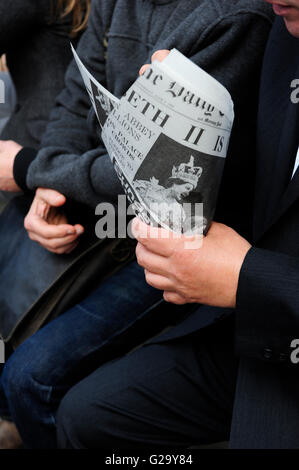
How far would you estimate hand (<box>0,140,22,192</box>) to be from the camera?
47.4 inches

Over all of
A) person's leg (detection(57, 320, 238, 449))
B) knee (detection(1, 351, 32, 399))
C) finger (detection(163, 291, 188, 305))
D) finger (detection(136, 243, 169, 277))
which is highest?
finger (detection(136, 243, 169, 277))

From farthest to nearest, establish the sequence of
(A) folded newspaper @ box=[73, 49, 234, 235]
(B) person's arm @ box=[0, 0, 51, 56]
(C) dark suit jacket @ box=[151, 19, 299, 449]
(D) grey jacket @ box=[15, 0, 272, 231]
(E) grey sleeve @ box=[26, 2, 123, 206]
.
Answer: (B) person's arm @ box=[0, 0, 51, 56] → (E) grey sleeve @ box=[26, 2, 123, 206] → (D) grey jacket @ box=[15, 0, 272, 231] → (C) dark suit jacket @ box=[151, 19, 299, 449] → (A) folded newspaper @ box=[73, 49, 234, 235]

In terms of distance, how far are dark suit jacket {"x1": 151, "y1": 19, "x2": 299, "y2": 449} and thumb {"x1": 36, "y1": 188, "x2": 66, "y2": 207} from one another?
386mm

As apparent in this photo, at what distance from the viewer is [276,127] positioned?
2.78ft

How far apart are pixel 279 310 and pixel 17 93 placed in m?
0.92

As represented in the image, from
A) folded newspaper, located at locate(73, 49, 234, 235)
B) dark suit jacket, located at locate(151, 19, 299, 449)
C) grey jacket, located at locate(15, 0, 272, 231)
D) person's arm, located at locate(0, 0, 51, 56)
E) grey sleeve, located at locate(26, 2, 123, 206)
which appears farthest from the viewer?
person's arm, located at locate(0, 0, 51, 56)

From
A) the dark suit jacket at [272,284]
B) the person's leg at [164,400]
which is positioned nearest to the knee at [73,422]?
the person's leg at [164,400]

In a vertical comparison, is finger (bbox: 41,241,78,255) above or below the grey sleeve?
below

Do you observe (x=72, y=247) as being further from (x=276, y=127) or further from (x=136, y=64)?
(x=276, y=127)

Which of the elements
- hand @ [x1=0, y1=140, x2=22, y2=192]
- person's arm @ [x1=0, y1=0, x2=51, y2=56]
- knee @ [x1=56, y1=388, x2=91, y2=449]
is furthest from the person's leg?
person's arm @ [x1=0, y1=0, x2=51, y2=56]

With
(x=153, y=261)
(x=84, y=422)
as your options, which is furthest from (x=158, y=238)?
(x=84, y=422)

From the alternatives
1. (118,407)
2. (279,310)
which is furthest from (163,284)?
(118,407)

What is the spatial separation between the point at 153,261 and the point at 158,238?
50mm

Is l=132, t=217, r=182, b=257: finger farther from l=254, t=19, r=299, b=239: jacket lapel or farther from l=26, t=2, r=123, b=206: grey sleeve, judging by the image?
l=26, t=2, r=123, b=206: grey sleeve
